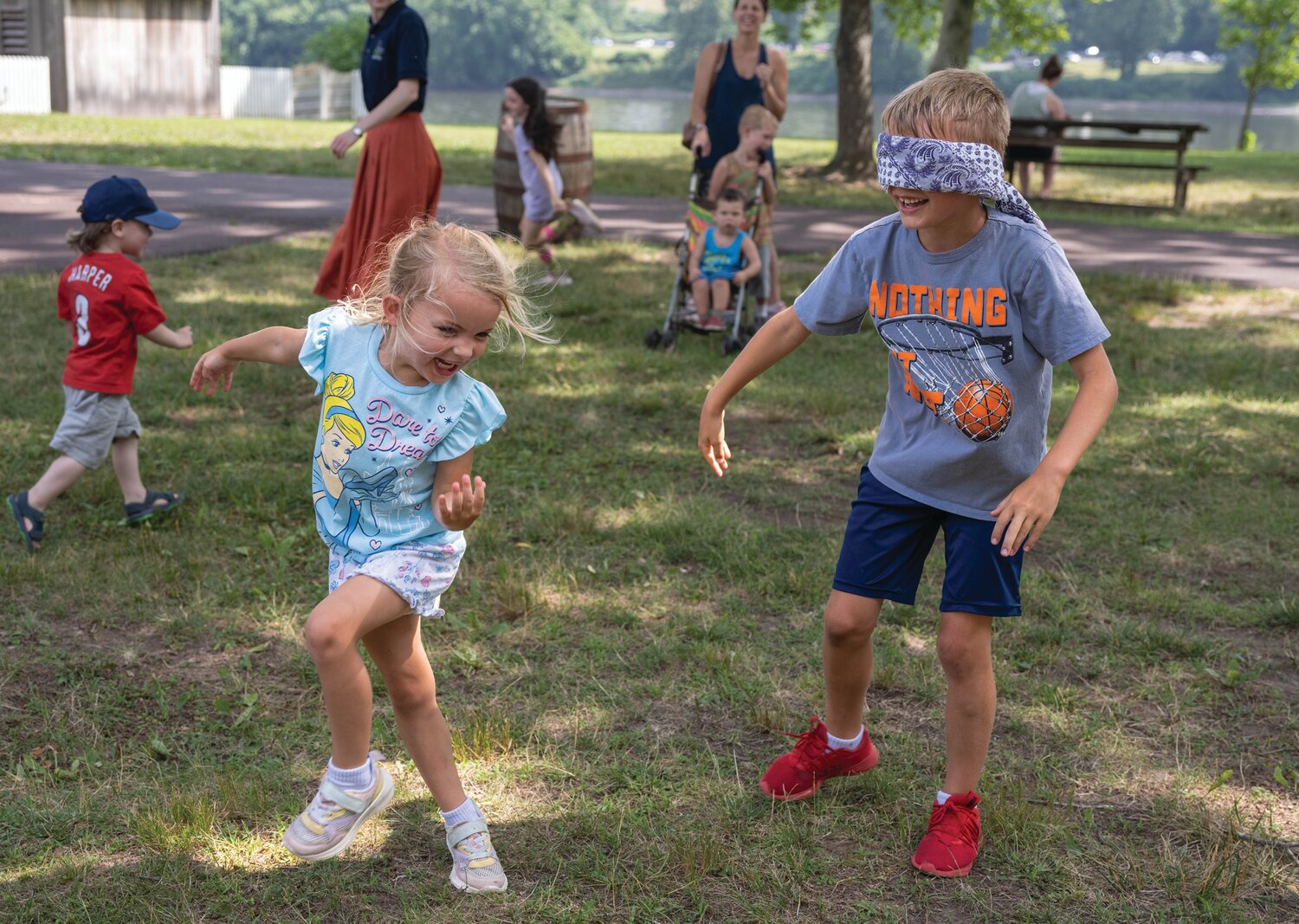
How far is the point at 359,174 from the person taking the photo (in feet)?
20.7

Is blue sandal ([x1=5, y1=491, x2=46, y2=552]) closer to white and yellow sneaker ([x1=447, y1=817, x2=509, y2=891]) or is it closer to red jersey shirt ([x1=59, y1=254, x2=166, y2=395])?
red jersey shirt ([x1=59, y1=254, x2=166, y2=395])

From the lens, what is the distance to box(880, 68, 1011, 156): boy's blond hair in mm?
2766

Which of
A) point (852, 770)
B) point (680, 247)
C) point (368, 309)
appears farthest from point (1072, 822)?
point (680, 247)

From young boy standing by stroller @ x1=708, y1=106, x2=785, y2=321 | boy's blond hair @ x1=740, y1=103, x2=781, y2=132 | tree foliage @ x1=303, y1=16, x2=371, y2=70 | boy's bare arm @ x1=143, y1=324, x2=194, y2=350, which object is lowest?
boy's bare arm @ x1=143, y1=324, x2=194, y2=350

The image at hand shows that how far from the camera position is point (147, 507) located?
5012 millimetres

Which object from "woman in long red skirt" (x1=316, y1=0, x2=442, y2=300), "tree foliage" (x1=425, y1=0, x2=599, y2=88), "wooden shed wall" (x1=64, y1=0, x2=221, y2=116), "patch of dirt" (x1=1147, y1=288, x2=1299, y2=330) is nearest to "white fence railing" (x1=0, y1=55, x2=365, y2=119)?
"wooden shed wall" (x1=64, y1=0, x2=221, y2=116)

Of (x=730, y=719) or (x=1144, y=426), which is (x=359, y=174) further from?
(x=1144, y=426)

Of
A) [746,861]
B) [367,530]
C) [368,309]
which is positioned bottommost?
[746,861]

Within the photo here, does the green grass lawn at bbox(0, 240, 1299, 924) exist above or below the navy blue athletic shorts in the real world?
below

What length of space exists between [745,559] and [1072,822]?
5.98 ft

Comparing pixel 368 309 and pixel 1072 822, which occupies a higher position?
pixel 368 309

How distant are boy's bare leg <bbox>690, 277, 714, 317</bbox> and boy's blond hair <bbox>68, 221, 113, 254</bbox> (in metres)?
4.18

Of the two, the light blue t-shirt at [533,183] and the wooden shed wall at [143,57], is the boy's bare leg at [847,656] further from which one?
the wooden shed wall at [143,57]

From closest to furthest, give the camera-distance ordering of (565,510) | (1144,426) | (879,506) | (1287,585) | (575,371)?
(879,506)
(1287,585)
(565,510)
(1144,426)
(575,371)
